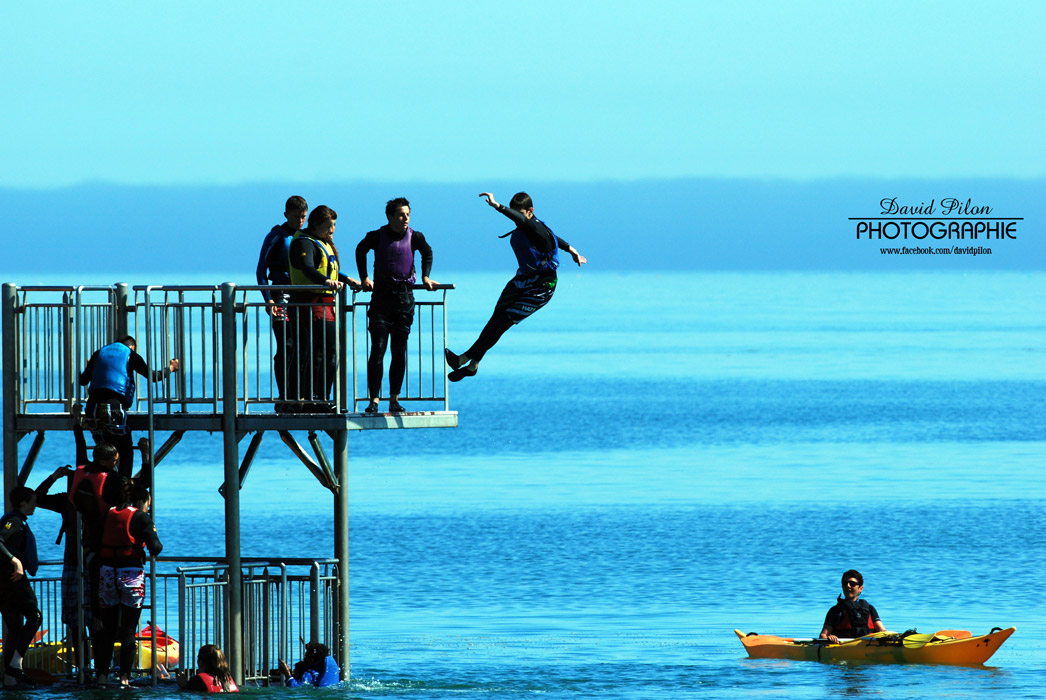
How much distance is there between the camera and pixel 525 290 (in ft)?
61.2

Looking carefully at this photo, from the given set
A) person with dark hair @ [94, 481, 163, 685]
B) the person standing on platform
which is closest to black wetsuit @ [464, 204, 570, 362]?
person with dark hair @ [94, 481, 163, 685]

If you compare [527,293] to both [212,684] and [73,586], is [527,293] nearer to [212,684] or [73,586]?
[212,684]

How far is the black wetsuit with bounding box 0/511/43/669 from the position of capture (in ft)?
58.2

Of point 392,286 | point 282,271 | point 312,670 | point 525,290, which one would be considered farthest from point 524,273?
point 312,670

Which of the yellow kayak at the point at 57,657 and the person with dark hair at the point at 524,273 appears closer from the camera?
the person with dark hair at the point at 524,273

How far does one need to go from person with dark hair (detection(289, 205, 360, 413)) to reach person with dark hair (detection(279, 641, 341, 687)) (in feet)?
9.44

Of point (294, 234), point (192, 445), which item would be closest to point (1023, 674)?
point (294, 234)

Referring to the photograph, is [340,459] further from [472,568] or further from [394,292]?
[472,568]

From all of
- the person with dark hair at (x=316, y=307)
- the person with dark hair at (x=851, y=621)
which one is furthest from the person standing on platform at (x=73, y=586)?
the person with dark hair at (x=851, y=621)

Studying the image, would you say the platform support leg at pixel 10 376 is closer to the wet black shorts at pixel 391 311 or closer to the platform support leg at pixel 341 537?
the platform support leg at pixel 341 537

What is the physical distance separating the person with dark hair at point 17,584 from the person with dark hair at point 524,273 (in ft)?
16.0

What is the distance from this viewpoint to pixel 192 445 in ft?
258

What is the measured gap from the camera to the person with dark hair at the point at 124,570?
1741cm

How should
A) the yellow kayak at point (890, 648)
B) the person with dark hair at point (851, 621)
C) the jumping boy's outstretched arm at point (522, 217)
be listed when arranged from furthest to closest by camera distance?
the yellow kayak at point (890, 648) < the person with dark hair at point (851, 621) < the jumping boy's outstretched arm at point (522, 217)
